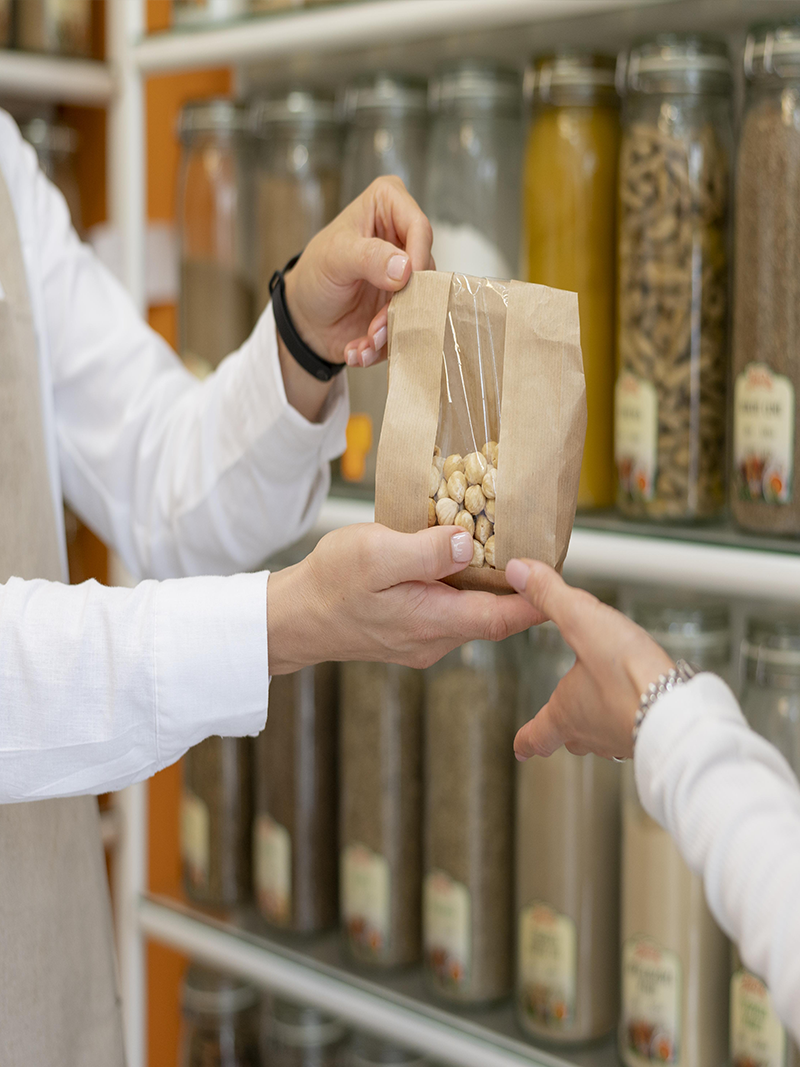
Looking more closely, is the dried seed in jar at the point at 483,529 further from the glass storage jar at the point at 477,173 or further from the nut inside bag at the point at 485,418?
the glass storage jar at the point at 477,173

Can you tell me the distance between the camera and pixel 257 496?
3.05ft

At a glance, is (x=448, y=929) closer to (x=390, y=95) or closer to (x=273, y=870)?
(x=273, y=870)

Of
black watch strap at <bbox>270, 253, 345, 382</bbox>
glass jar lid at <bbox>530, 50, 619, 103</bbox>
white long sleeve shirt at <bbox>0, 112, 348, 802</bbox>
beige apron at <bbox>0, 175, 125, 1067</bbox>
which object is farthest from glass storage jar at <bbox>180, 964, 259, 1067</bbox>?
glass jar lid at <bbox>530, 50, 619, 103</bbox>

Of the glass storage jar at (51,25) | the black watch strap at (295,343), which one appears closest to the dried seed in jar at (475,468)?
the black watch strap at (295,343)

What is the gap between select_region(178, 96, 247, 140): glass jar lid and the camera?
3.94ft

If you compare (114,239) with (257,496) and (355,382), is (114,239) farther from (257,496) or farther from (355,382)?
(257,496)

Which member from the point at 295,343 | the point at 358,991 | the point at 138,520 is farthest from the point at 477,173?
the point at 358,991

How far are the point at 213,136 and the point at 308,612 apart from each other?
2.37ft

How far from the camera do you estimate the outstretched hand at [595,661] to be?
59cm

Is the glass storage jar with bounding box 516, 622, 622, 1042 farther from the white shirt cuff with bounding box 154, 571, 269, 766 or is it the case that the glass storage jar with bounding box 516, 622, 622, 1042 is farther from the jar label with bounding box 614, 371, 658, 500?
the white shirt cuff with bounding box 154, 571, 269, 766

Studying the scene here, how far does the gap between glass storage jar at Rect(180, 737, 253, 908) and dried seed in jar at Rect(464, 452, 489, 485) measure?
0.72 m

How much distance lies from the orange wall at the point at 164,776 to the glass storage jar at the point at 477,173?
0.46 metres

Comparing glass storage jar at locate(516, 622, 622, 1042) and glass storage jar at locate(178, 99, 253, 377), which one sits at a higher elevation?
glass storage jar at locate(178, 99, 253, 377)

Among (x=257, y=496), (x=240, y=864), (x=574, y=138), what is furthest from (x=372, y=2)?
(x=240, y=864)
